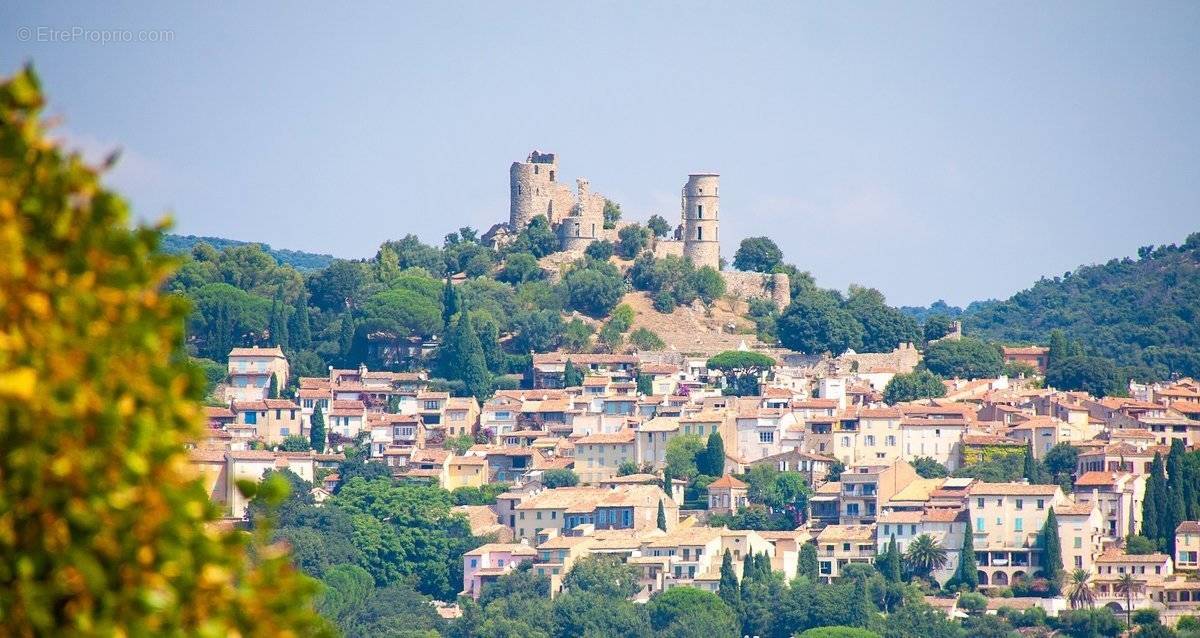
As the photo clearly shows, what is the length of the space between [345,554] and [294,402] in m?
11.1

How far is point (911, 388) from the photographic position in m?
72.4

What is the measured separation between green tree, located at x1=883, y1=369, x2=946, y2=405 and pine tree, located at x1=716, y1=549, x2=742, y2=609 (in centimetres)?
1540

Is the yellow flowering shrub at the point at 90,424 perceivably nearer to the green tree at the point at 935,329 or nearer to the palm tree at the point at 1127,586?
the palm tree at the point at 1127,586

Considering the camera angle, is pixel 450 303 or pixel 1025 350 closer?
pixel 450 303

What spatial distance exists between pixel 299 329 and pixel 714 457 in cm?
1808

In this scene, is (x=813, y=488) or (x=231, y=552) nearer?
(x=231, y=552)

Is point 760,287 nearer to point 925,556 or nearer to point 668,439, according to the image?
point 668,439

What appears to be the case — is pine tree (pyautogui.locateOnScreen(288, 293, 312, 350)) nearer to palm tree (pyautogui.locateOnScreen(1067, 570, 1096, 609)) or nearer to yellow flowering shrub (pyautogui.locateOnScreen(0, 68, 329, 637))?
palm tree (pyautogui.locateOnScreen(1067, 570, 1096, 609))

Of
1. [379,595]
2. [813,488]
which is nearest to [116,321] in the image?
[379,595]

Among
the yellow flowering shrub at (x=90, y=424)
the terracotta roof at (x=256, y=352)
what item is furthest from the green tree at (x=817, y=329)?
the yellow flowering shrub at (x=90, y=424)

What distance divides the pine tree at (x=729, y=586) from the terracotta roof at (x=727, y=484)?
20.9 feet

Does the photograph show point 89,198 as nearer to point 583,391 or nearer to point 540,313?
point 583,391

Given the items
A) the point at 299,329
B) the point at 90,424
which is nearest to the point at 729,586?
the point at 299,329

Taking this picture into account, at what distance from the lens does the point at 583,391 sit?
7306cm
